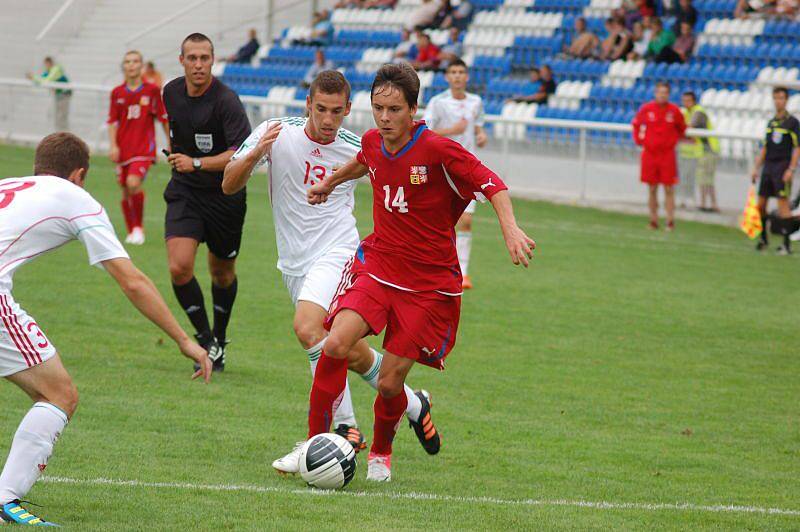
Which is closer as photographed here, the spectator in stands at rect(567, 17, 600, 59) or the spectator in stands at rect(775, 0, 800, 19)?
the spectator in stands at rect(775, 0, 800, 19)

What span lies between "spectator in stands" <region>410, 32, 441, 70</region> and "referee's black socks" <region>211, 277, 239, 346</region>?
19.2 meters

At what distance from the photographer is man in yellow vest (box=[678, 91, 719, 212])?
20.2 m

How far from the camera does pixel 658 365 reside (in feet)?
31.7

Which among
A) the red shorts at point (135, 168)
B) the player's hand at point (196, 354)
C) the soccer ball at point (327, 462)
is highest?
the player's hand at point (196, 354)

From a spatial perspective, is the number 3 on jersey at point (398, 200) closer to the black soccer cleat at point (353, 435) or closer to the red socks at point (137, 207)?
the black soccer cleat at point (353, 435)

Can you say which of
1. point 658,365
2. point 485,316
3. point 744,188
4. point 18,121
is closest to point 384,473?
point 658,365

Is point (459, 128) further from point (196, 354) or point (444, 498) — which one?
point (196, 354)

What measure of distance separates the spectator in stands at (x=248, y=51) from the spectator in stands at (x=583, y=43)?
9.54 m

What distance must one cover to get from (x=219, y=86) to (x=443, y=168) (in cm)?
319

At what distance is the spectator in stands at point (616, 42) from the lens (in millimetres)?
25047

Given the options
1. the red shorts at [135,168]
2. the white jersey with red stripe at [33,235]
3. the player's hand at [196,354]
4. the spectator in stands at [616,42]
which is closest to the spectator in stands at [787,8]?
the spectator in stands at [616,42]

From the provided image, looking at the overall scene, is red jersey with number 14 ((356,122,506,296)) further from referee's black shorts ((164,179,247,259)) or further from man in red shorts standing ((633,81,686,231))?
man in red shorts standing ((633,81,686,231))

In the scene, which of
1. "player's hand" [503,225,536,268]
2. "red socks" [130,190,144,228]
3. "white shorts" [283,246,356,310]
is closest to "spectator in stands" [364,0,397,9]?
"red socks" [130,190,144,228]

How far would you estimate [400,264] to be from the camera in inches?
233
